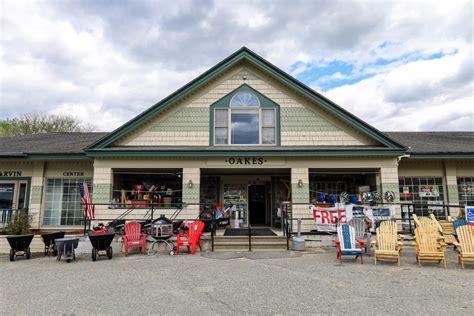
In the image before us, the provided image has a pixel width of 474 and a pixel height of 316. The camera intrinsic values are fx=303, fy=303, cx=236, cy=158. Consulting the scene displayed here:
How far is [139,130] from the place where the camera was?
12.4 metres

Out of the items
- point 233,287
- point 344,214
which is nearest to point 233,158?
point 344,214

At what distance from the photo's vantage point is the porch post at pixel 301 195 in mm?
11641

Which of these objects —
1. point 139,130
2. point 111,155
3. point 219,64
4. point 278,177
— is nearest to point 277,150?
point 278,177

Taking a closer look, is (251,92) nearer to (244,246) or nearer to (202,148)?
(202,148)

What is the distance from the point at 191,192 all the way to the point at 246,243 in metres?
3.06

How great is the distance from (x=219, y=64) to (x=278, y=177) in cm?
582

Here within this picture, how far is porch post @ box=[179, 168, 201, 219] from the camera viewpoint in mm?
11672

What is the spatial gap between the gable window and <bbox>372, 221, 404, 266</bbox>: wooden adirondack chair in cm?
567

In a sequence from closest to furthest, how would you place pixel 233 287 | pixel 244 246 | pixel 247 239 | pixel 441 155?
pixel 233 287, pixel 244 246, pixel 247 239, pixel 441 155

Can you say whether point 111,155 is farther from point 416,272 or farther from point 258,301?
point 416,272

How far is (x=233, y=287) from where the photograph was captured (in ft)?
19.9

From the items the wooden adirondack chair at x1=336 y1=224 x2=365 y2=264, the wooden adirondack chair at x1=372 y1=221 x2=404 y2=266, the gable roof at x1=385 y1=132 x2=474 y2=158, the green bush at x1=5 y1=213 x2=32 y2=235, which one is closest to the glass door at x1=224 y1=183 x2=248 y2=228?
the wooden adirondack chair at x1=336 y1=224 x2=365 y2=264

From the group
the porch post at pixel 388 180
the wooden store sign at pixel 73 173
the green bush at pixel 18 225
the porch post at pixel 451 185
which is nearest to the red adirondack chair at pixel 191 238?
the wooden store sign at pixel 73 173

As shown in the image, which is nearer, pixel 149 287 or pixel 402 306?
pixel 402 306
